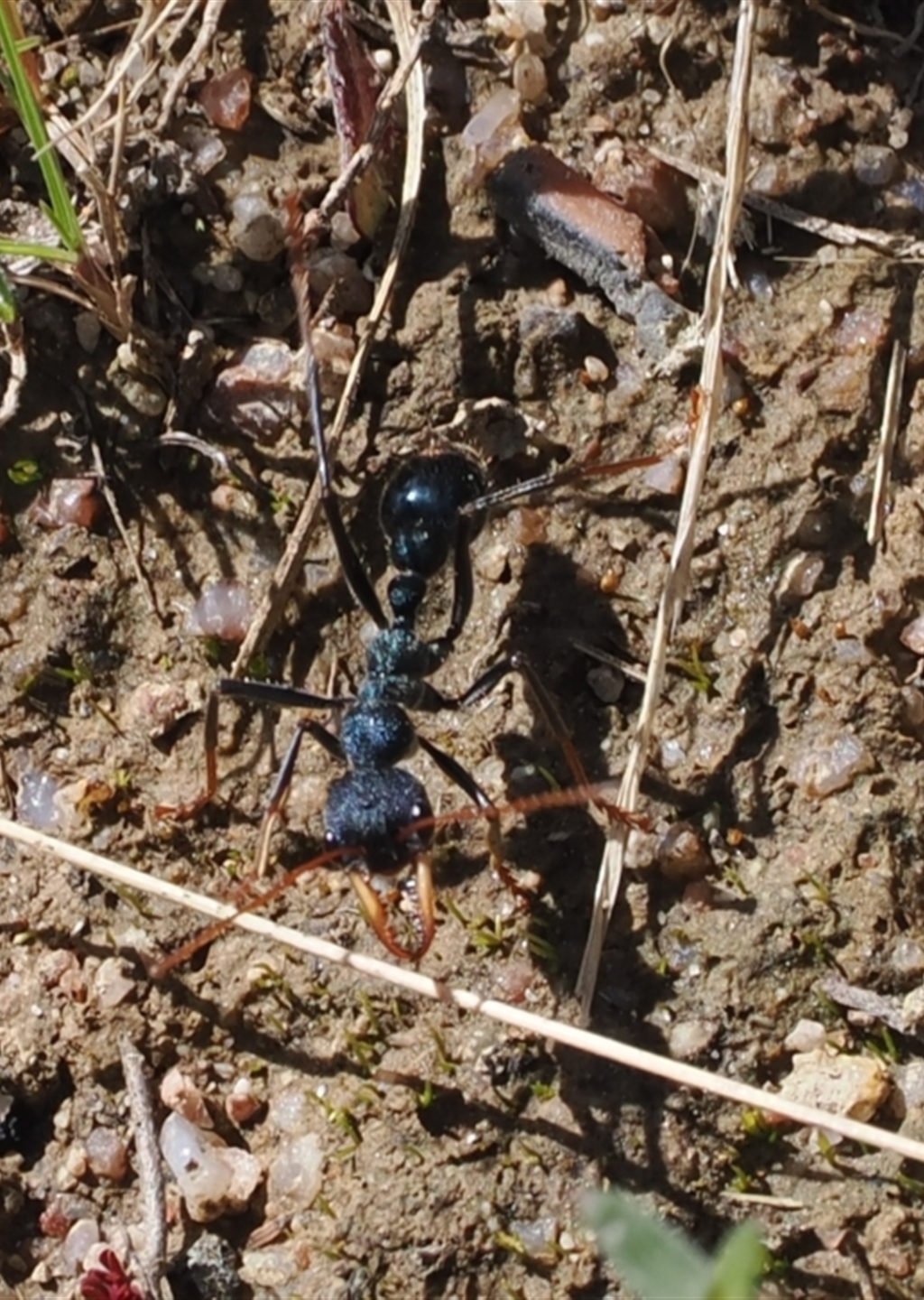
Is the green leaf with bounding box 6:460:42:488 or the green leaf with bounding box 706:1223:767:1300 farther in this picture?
the green leaf with bounding box 6:460:42:488

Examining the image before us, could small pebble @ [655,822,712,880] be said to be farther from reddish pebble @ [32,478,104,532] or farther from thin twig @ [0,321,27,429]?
thin twig @ [0,321,27,429]

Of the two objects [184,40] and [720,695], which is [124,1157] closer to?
[720,695]

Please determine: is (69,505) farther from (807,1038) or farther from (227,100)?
(807,1038)

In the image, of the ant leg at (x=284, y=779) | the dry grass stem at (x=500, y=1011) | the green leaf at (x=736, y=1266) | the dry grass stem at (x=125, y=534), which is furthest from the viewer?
the dry grass stem at (x=125, y=534)

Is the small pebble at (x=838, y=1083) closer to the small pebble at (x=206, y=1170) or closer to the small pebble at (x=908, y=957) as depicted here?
the small pebble at (x=908, y=957)

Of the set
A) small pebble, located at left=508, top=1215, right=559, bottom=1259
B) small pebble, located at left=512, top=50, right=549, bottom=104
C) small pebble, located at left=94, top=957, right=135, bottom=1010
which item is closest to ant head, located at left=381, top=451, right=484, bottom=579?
small pebble, located at left=512, top=50, right=549, bottom=104

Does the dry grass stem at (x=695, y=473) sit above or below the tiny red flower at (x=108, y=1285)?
above

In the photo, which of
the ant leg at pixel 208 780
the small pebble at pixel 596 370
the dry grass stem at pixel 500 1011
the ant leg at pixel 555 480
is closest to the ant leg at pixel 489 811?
the dry grass stem at pixel 500 1011
